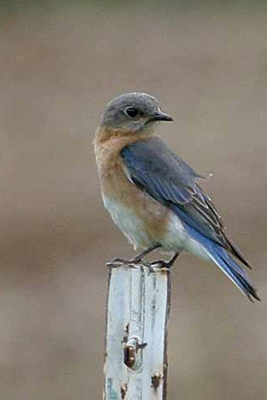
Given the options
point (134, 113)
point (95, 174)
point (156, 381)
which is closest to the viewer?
point (156, 381)

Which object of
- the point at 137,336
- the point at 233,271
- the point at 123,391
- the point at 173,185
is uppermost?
the point at 173,185

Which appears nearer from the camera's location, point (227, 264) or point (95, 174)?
point (227, 264)

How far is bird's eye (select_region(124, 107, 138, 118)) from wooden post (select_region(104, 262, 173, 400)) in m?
2.45

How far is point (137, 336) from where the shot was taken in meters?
5.85

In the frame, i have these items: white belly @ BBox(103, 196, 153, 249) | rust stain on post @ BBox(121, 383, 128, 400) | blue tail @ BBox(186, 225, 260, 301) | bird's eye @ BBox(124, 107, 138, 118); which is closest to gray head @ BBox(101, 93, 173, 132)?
bird's eye @ BBox(124, 107, 138, 118)

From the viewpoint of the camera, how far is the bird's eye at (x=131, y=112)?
834 centimetres

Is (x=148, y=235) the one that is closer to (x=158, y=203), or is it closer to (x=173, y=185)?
(x=158, y=203)

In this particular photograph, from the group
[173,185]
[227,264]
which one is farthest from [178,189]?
[227,264]

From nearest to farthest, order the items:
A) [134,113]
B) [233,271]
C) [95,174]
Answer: [233,271] → [134,113] → [95,174]

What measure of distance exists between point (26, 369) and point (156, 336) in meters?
6.43

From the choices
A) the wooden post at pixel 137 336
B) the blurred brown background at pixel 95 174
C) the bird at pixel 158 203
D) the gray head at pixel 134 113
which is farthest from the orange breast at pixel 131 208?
the blurred brown background at pixel 95 174

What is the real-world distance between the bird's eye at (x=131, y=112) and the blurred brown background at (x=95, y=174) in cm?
362

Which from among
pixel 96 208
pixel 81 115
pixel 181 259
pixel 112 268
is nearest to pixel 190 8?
pixel 81 115

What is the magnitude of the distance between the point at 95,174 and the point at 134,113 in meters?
9.39
